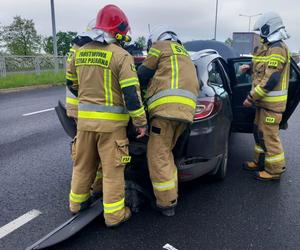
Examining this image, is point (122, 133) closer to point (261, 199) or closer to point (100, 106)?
point (100, 106)

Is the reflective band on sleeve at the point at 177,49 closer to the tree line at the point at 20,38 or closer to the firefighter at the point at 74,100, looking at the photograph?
the firefighter at the point at 74,100

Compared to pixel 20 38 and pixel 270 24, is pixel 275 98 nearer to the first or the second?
pixel 270 24

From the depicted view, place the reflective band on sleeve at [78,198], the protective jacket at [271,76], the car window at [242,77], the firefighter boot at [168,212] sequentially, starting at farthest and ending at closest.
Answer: the car window at [242,77]
the protective jacket at [271,76]
the firefighter boot at [168,212]
the reflective band on sleeve at [78,198]

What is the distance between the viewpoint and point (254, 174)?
4.47 metres

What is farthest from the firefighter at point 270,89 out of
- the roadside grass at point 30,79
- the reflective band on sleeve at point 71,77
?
the roadside grass at point 30,79

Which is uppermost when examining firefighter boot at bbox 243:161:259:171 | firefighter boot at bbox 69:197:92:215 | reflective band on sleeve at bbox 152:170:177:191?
reflective band on sleeve at bbox 152:170:177:191

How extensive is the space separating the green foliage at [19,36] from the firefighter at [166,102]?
109 ft

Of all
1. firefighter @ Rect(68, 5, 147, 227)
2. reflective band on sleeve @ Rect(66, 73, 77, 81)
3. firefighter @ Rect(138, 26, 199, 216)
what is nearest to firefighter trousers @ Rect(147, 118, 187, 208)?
firefighter @ Rect(138, 26, 199, 216)

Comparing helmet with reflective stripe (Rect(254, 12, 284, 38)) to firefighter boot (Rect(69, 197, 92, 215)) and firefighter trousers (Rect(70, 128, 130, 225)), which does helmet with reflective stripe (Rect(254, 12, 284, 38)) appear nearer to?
firefighter trousers (Rect(70, 128, 130, 225))

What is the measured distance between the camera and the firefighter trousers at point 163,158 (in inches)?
128

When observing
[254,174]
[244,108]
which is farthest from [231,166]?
[244,108]

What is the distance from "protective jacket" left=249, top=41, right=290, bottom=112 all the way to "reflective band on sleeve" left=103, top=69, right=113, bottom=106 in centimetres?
198

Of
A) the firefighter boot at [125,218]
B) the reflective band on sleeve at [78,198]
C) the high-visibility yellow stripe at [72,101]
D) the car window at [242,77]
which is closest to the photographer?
the firefighter boot at [125,218]

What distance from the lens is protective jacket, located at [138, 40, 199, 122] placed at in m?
3.17
